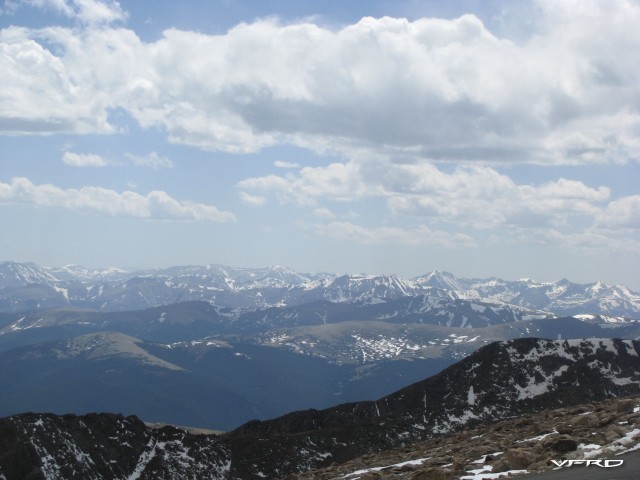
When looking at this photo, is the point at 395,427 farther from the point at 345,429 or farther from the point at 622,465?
the point at 622,465

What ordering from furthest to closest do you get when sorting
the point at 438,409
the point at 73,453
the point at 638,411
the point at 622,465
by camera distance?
1. the point at 438,409
2. the point at 73,453
3. the point at 638,411
4. the point at 622,465

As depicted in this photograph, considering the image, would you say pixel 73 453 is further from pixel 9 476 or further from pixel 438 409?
pixel 438 409

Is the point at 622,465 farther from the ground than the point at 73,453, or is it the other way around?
the point at 622,465

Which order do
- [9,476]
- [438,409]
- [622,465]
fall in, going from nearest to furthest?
1. [622,465]
2. [9,476]
3. [438,409]

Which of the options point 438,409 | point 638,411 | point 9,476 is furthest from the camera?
point 438,409

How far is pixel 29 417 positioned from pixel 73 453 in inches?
508

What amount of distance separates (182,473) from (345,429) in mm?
46920

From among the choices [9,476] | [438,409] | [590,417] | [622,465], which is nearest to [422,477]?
[622,465]

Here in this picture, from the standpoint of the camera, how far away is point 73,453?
472 ft

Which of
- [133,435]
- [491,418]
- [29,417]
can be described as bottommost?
[491,418]

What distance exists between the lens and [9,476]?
129 metres

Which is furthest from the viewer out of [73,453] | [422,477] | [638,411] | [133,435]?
[133,435]

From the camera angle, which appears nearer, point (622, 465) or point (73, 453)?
point (622, 465)

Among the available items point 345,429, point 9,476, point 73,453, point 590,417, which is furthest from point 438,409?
point 590,417
